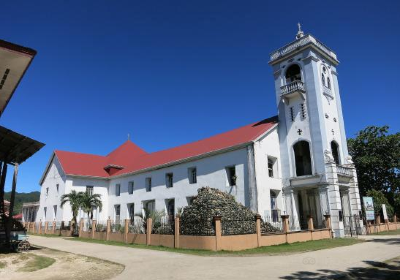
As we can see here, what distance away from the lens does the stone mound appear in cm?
1492

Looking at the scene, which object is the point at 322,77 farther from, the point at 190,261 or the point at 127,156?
the point at 127,156

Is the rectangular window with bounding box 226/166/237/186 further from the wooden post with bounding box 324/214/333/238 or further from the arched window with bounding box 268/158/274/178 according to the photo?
the wooden post with bounding box 324/214/333/238

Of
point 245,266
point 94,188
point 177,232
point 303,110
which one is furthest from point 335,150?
point 94,188

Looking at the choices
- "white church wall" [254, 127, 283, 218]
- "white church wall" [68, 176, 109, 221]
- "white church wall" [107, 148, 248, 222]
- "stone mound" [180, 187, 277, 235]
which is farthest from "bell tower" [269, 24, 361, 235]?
"white church wall" [68, 176, 109, 221]

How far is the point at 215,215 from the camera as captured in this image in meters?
15.1

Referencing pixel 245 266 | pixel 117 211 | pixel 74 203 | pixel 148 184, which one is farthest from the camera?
pixel 117 211

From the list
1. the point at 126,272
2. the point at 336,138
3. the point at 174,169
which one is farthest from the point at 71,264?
the point at 336,138

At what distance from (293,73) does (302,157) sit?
6.95m

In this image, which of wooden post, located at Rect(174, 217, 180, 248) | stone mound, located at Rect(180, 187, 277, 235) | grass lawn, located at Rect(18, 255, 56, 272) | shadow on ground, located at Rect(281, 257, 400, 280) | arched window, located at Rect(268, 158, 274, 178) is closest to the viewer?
shadow on ground, located at Rect(281, 257, 400, 280)

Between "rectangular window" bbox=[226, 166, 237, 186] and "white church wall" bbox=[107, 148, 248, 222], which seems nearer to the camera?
"white church wall" bbox=[107, 148, 248, 222]

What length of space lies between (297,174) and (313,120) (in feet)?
14.3

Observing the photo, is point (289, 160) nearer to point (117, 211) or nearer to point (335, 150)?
point (335, 150)

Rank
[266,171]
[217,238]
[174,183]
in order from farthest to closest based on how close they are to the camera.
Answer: [174,183]
[266,171]
[217,238]

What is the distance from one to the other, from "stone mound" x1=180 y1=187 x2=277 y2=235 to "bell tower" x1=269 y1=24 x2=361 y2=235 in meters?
5.87
